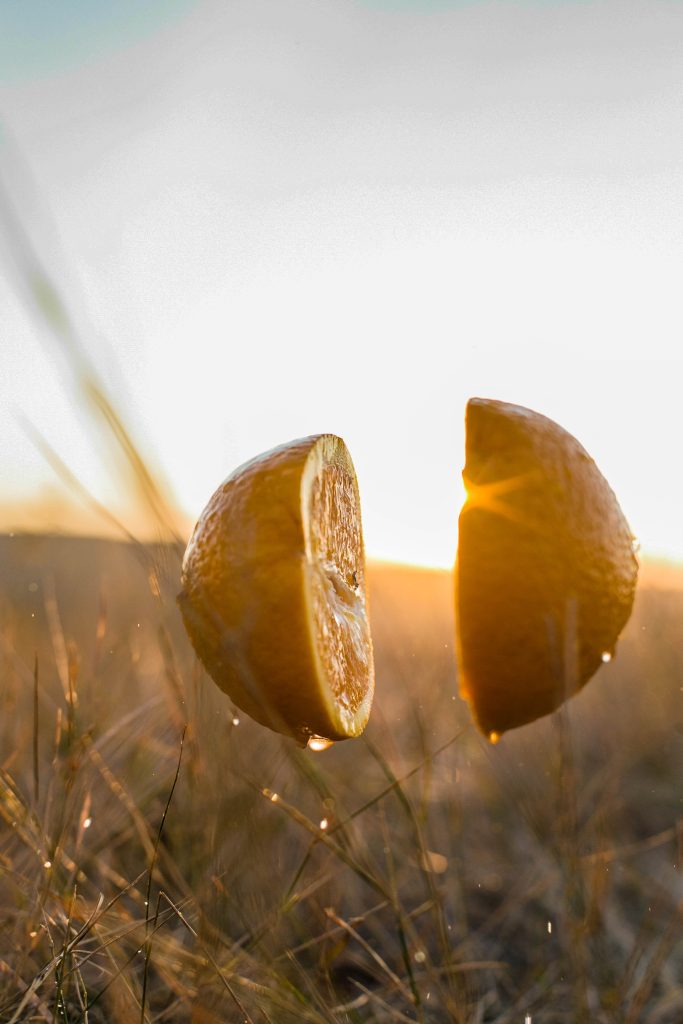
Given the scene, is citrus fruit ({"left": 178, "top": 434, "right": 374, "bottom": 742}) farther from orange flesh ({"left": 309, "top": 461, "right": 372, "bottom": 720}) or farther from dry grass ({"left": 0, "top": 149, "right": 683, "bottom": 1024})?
dry grass ({"left": 0, "top": 149, "right": 683, "bottom": 1024})

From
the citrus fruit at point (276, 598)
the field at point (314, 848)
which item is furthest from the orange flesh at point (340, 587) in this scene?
the field at point (314, 848)

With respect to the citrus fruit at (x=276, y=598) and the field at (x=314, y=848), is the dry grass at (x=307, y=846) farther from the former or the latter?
the citrus fruit at (x=276, y=598)

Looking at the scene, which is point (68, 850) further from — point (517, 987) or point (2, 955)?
point (517, 987)

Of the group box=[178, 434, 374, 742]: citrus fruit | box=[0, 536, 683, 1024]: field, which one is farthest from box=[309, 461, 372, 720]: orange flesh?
box=[0, 536, 683, 1024]: field

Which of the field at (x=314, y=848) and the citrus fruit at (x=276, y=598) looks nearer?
the citrus fruit at (x=276, y=598)

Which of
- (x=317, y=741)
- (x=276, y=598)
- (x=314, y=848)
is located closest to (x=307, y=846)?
(x=314, y=848)

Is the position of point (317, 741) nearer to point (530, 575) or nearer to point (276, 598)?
point (276, 598)

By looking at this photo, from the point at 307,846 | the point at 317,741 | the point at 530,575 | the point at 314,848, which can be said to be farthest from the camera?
the point at 307,846

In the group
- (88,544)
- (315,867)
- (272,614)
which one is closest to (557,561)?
(272,614)
